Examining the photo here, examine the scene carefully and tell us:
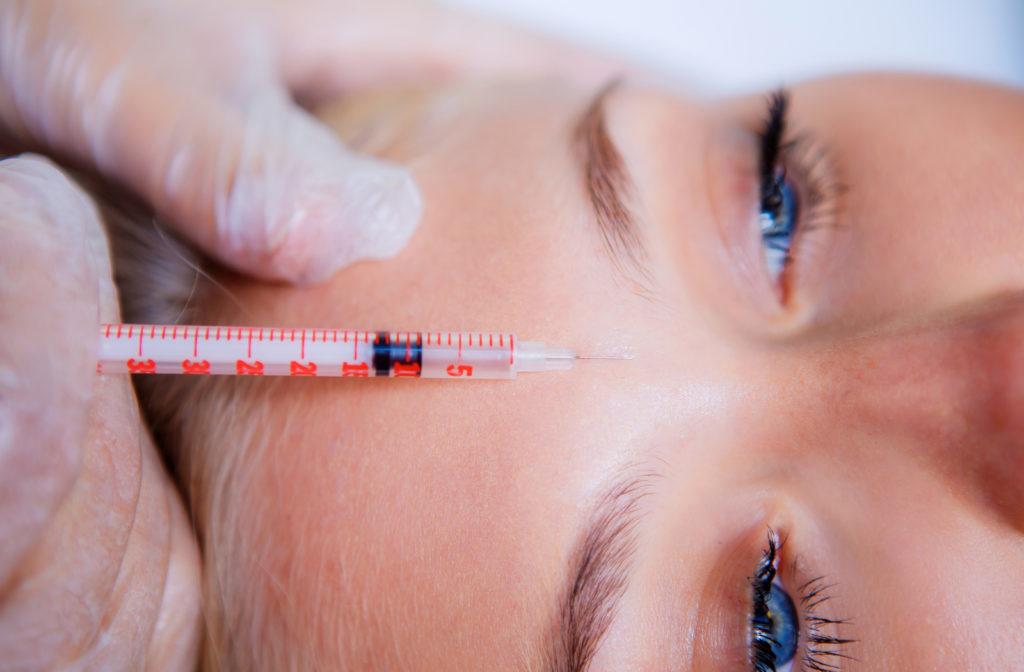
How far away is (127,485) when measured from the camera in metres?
0.63

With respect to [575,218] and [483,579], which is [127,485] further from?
[575,218]

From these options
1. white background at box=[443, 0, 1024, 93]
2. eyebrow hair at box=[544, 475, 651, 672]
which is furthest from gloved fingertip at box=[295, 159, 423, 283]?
white background at box=[443, 0, 1024, 93]

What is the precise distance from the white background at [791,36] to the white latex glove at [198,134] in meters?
1.17

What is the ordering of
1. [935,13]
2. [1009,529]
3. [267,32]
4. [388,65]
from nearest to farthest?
[1009,529], [267,32], [388,65], [935,13]

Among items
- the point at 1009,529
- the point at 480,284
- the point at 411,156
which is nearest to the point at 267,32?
the point at 411,156

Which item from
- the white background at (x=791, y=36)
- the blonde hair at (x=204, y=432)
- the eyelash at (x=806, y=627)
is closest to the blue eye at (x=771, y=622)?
the eyelash at (x=806, y=627)

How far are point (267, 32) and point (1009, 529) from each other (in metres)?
1.33

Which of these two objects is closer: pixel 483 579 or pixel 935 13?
pixel 483 579

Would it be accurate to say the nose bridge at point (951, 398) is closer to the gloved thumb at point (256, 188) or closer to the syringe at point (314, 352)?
the syringe at point (314, 352)

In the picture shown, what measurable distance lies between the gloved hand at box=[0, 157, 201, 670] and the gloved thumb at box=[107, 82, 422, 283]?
12 centimetres

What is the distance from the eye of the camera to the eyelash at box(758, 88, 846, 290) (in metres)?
0.82

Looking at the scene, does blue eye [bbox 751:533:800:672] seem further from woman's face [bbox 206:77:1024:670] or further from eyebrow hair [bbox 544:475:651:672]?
eyebrow hair [bbox 544:475:651:672]

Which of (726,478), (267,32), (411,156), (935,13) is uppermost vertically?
(935,13)

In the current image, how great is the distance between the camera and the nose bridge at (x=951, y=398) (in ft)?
2.05
